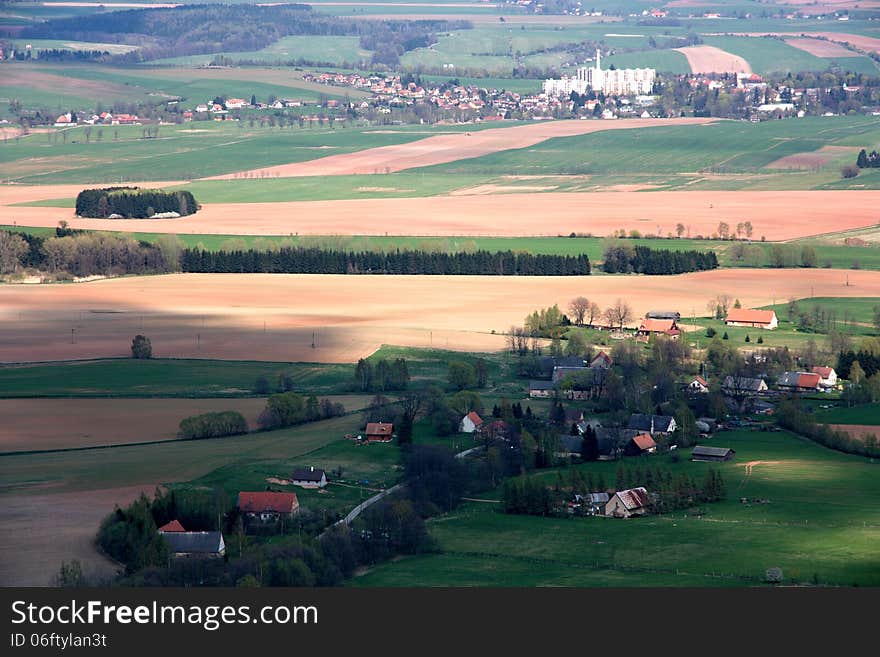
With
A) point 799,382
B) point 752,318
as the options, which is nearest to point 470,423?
point 799,382

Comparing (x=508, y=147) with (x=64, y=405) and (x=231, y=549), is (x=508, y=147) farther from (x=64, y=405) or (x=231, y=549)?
(x=231, y=549)

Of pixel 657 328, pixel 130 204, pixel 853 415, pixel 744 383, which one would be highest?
pixel 130 204

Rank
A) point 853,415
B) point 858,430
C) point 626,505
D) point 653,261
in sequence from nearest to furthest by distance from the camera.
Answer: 1. point 626,505
2. point 858,430
3. point 853,415
4. point 653,261

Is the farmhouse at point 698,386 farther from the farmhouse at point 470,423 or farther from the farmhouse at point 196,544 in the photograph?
the farmhouse at point 196,544

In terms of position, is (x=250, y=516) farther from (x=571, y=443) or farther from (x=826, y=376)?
(x=826, y=376)

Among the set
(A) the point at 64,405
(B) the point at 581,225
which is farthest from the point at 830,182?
(A) the point at 64,405

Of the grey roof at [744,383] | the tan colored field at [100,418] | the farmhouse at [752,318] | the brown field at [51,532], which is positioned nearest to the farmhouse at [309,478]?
the brown field at [51,532]

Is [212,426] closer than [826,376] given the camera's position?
Yes
